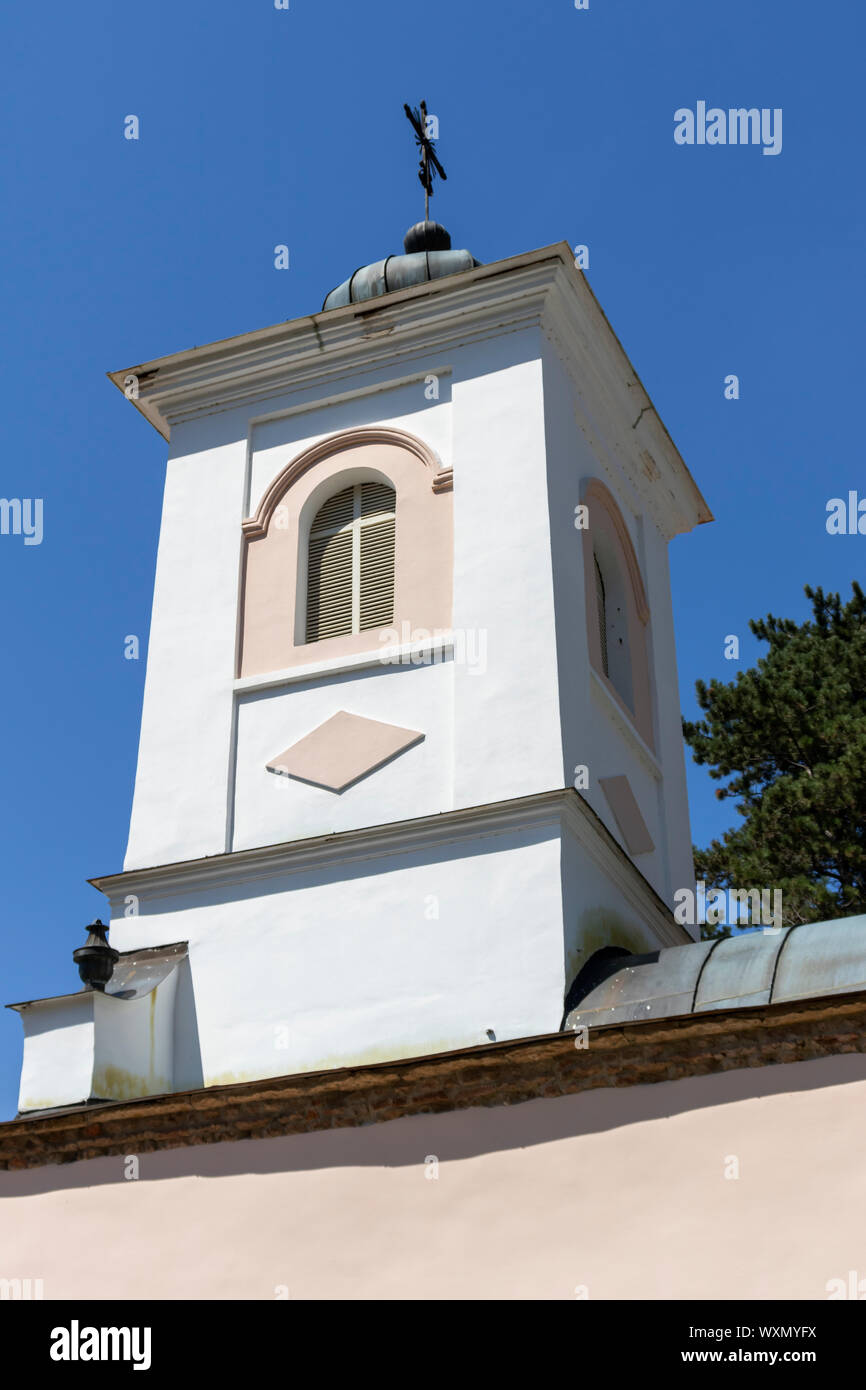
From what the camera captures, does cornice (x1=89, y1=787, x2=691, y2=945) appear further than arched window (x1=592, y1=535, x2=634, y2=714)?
No

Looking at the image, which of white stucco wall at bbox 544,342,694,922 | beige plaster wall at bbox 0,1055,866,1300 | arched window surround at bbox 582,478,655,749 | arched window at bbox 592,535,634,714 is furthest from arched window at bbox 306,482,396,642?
beige plaster wall at bbox 0,1055,866,1300

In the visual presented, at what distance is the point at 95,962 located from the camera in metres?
9.44

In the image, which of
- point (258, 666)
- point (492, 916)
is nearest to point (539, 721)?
point (492, 916)

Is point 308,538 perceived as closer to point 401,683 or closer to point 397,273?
point 401,683

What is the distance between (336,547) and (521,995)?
3891 mm

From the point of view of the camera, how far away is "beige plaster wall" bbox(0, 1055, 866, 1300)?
23.5 ft

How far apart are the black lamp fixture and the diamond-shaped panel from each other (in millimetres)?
1634

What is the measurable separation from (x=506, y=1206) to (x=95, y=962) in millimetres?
3004

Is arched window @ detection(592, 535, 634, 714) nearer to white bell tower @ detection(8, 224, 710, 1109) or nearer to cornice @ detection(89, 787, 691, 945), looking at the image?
white bell tower @ detection(8, 224, 710, 1109)

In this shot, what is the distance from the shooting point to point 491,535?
10.7 metres

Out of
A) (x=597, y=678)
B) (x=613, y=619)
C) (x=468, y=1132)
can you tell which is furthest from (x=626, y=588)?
(x=468, y=1132)

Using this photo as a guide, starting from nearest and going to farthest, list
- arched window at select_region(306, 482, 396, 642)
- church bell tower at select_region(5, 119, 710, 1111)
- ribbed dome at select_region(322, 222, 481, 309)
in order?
church bell tower at select_region(5, 119, 710, 1111)
arched window at select_region(306, 482, 396, 642)
ribbed dome at select_region(322, 222, 481, 309)

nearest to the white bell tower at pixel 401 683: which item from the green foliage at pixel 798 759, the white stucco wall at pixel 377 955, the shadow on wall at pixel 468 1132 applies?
the white stucco wall at pixel 377 955

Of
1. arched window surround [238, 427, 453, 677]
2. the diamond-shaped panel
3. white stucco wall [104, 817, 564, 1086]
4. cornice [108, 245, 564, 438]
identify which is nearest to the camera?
white stucco wall [104, 817, 564, 1086]
